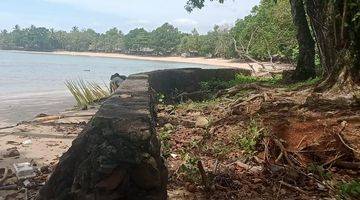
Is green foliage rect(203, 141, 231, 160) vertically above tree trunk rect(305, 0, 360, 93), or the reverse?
tree trunk rect(305, 0, 360, 93)

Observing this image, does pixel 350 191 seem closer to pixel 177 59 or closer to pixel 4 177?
pixel 4 177

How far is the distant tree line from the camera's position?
2408cm

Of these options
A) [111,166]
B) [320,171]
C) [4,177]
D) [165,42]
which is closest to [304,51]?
[320,171]

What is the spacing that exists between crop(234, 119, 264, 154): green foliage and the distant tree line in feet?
33.2

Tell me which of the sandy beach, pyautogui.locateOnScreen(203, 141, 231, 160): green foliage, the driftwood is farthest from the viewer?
the sandy beach

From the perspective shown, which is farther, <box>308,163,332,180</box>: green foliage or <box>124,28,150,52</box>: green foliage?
<box>124,28,150,52</box>: green foliage

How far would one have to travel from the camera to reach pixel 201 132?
21.3 ft

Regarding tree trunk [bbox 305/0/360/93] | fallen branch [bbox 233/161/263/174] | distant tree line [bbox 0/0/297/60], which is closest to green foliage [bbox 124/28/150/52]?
distant tree line [bbox 0/0/297/60]

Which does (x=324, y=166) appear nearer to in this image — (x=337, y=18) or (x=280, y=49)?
(x=337, y=18)

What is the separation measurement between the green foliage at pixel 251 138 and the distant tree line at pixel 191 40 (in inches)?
398

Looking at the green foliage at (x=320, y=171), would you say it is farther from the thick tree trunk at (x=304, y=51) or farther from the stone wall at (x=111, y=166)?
the thick tree trunk at (x=304, y=51)

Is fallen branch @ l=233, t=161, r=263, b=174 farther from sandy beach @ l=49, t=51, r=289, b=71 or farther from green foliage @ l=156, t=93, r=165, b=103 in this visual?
sandy beach @ l=49, t=51, r=289, b=71

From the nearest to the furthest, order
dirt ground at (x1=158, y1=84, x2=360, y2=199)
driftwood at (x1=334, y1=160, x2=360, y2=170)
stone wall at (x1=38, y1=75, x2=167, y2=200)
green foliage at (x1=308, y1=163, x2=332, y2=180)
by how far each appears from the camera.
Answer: stone wall at (x1=38, y1=75, x2=167, y2=200) < dirt ground at (x1=158, y1=84, x2=360, y2=199) < green foliage at (x1=308, y1=163, x2=332, y2=180) < driftwood at (x1=334, y1=160, x2=360, y2=170)

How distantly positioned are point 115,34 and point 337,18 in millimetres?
107782
